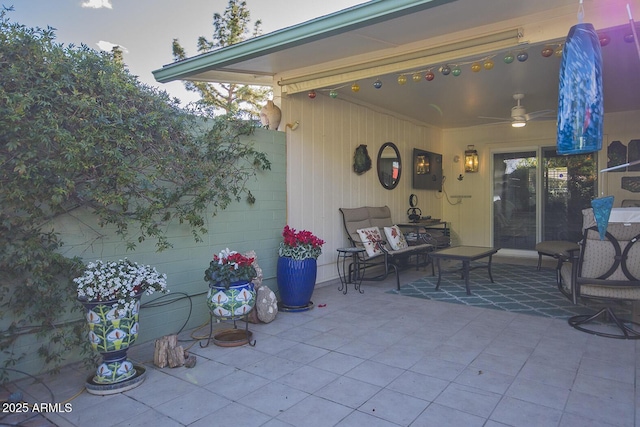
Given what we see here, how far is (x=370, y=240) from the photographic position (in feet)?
17.5

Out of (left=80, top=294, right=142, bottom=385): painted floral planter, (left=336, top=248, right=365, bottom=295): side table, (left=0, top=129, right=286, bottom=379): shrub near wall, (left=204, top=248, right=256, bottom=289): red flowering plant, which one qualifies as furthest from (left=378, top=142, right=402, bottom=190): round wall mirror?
(left=80, top=294, right=142, bottom=385): painted floral planter

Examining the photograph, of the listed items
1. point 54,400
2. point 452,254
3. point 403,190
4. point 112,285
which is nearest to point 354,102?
point 403,190

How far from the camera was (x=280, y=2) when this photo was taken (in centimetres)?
994

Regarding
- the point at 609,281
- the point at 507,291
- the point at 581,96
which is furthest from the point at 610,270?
the point at 581,96

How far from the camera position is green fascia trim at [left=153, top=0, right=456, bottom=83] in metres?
2.74

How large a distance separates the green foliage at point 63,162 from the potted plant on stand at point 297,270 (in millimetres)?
1228

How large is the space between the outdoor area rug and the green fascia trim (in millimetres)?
2975

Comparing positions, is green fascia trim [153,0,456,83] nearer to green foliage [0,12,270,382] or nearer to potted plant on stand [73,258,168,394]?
green foliage [0,12,270,382]

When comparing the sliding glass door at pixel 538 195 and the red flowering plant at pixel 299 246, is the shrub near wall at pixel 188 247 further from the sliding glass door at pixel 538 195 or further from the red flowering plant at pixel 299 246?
the sliding glass door at pixel 538 195

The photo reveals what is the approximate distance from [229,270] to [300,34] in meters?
1.93

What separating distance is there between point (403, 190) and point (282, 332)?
170 inches

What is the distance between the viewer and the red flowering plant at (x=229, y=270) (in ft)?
10.3

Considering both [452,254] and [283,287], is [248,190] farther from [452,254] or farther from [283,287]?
[452,254]

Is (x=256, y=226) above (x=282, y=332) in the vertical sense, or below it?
above
